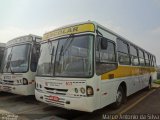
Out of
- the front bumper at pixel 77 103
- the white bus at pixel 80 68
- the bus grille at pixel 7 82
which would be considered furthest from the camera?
the bus grille at pixel 7 82

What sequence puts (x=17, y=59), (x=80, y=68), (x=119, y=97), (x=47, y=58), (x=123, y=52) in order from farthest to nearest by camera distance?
(x=17, y=59) < (x=123, y=52) < (x=119, y=97) < (x=47, y=58) < (x=80, y=68)

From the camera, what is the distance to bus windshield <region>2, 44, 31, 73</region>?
843cm

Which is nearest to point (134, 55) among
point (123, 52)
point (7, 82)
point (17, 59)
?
point (123, 52)

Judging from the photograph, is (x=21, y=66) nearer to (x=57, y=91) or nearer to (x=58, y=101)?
(x=57, y=91)

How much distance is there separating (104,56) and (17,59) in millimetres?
4184

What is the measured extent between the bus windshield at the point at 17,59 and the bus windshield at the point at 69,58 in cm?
175

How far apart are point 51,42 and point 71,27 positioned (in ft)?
3.05

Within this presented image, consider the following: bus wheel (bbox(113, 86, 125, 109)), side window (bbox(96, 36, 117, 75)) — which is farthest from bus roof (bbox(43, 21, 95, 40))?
bus wheel (bbox(113, 86, 125, 109))

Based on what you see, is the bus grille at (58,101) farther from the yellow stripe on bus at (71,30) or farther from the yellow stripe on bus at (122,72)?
the yellow stripe on bus at (71,30)

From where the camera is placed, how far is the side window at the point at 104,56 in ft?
19.6

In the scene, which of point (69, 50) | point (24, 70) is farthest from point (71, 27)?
point (24, 70)

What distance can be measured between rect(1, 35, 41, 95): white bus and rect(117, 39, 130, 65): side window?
3.49m

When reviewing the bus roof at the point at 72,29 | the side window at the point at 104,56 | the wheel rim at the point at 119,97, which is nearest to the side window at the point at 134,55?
the wheel rim at the point at 119,97

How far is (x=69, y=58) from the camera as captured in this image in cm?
615
